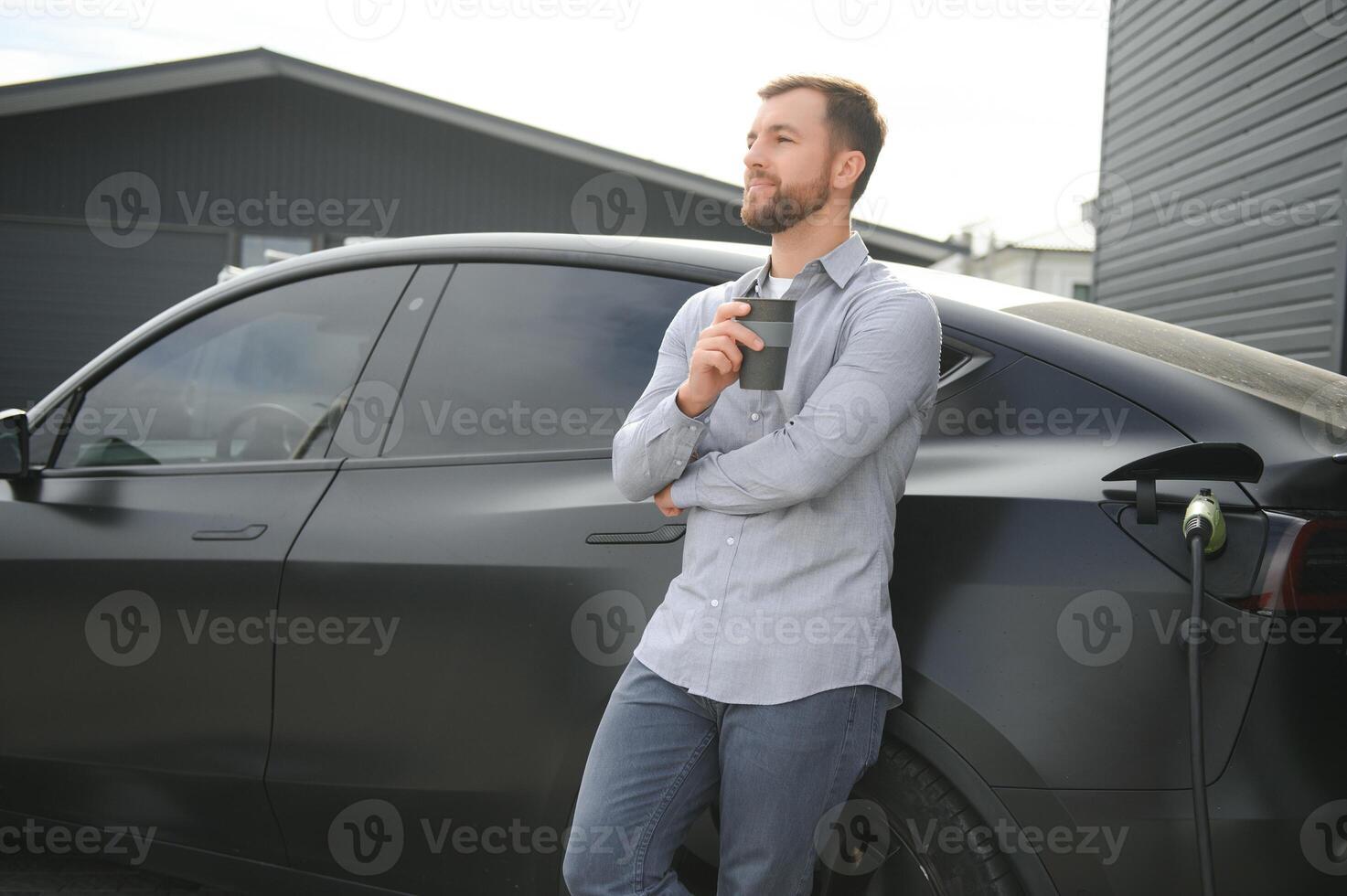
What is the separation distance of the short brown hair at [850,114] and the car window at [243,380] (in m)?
1.16

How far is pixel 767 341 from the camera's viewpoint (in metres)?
1.64

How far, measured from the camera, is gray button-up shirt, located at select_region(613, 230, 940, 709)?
1.70m

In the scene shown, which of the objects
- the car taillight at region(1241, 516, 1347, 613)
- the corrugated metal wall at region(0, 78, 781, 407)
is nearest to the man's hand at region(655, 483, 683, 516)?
the car taillight at region(1241, 516, 1347, 613)

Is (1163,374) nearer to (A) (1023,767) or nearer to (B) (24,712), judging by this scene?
(A) (1023,767)

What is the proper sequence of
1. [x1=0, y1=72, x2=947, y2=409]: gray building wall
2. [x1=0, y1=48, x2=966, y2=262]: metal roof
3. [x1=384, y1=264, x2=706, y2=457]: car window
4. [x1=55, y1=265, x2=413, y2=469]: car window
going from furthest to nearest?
[x1=0, y1=72, x2=947, y2=409]: gray building wall, [x1=0, y1=48, x2=966, y2=262]: metal roof, [x1=55, y1=265, x2=413, y2=469]: car window, [x1=384, y1=264, x2=706, y2=457]: car window

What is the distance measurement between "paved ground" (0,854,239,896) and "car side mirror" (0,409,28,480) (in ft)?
3.44

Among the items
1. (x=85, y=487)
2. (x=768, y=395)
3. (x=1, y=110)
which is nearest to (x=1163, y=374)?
(x=768, y=395)

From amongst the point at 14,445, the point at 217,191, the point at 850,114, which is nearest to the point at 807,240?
the point at 850,114

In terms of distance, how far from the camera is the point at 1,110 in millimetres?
13453

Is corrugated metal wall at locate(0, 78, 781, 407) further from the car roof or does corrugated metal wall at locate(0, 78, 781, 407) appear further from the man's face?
the man's face

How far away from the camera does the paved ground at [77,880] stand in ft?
10.4

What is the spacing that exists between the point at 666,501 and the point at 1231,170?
749cm

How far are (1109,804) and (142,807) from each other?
2129 millimetres

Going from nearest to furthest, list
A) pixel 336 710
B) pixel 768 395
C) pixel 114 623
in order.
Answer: pixel 768 395 → pixel 336 710 → pixel 114 623
